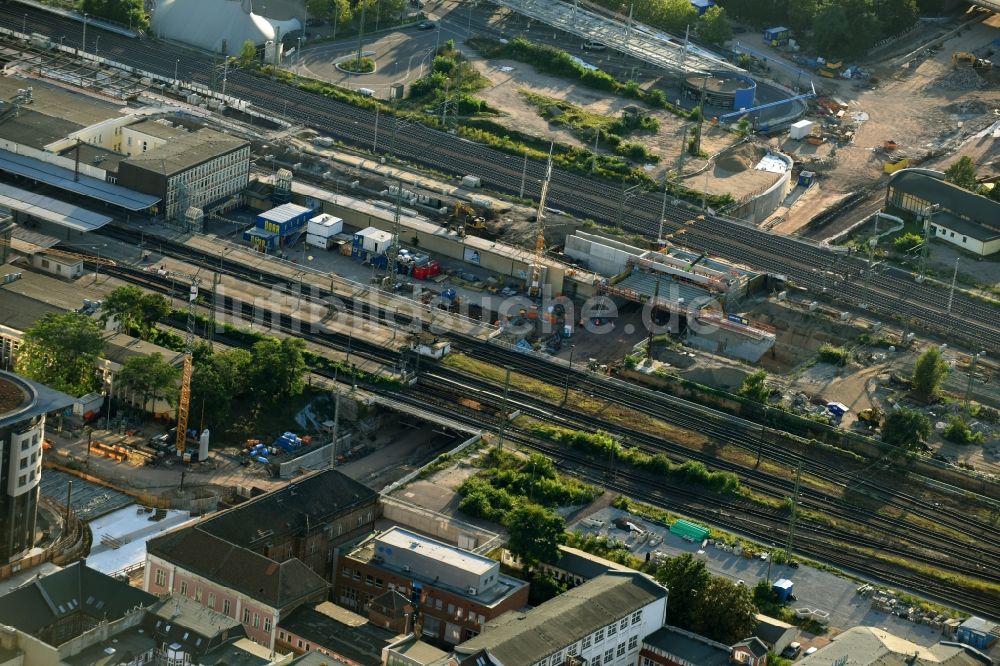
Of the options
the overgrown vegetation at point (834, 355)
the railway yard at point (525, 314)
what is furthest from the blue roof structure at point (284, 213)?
the overgrown vegetation at point (834, 355)

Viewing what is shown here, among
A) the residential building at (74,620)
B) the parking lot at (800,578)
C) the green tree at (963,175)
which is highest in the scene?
the green tree at (963,175)

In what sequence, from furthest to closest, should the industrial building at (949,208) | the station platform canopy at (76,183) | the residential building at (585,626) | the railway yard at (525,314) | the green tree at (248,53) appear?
the green tree at (248,53) → the industrial building at (949,208) → the station platform canopy at (76,183) → the railway yard at (525,314) → the residential building at (585,626)

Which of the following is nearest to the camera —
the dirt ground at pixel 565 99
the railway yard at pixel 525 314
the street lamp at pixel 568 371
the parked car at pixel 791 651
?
the parked car at pixel 791 651

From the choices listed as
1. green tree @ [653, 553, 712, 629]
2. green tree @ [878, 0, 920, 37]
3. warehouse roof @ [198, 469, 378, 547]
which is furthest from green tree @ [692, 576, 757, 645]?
green tree @ [878, 0, 920, 37]

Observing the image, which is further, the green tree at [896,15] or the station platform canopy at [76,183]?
the green tree at [896,15]

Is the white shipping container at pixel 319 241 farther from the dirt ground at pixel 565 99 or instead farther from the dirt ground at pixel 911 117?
the dirt ground at pixel 911 117

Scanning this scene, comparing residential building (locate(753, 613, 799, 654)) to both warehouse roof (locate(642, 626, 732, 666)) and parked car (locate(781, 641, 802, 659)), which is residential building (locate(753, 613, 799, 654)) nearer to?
parked car (locate(781, 641, 802, 659))

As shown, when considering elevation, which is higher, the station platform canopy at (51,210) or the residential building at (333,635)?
the station platform canopy at (51,210)

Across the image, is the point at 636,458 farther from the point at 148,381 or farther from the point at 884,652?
the point at 148,381
